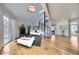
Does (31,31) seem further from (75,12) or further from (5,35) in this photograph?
(75,12)

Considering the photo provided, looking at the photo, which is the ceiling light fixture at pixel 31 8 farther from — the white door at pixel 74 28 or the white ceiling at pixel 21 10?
the white door at pixel 74 28

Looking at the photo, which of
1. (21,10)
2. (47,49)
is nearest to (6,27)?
(21,10)

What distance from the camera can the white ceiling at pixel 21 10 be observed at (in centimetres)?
207

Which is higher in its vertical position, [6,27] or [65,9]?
[65,9]

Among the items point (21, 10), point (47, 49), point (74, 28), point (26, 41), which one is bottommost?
point (47, 49)

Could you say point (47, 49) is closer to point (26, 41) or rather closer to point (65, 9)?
point (26, 41)

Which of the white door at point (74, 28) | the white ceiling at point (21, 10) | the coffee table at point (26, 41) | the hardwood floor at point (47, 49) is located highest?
the white ceiling at point (21, 10)

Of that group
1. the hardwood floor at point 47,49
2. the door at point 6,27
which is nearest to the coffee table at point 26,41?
the hardwood floor at point 47,49

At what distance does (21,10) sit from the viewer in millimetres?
2090

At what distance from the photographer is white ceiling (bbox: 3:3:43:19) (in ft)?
6.80

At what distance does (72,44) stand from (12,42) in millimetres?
915

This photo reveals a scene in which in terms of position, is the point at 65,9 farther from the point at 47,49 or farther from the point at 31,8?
the point at 47,49

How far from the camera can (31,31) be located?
211cm

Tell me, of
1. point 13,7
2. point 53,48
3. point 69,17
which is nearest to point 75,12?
point 69,17
